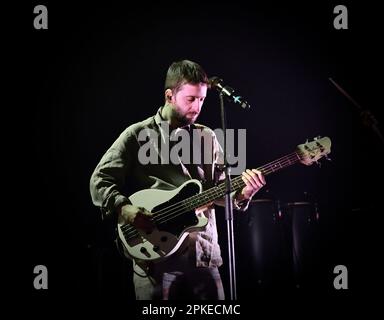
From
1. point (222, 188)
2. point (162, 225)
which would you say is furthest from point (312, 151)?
point (162, 225)

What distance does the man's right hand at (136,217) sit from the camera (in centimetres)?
255

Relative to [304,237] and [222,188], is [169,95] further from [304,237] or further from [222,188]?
[304,237]

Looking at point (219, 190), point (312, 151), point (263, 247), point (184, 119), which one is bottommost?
point (263, 247)

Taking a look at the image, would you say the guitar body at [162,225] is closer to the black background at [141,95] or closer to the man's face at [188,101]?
the man's face at [188,101]

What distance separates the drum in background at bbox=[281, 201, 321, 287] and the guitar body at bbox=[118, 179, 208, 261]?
1.81 m

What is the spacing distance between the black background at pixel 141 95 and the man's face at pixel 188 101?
832mm

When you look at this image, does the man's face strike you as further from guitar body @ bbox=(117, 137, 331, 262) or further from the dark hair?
guitar body @ bbox=(117, 137, 331, 262)

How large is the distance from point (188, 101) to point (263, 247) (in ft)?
6.04

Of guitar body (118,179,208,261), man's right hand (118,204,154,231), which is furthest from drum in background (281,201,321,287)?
man's right hand (118,204,154,231)

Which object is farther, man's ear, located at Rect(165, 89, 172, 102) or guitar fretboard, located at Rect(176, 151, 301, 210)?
man's ear, located at Rect(165, 89, 172, 102)

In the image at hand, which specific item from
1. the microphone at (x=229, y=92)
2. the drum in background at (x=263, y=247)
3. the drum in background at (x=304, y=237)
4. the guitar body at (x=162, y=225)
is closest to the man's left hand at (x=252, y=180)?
the guitar body at (x=162, y=225)

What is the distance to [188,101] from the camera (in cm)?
271

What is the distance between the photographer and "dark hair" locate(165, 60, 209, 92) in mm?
2715

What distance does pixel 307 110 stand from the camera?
12.4 ft
